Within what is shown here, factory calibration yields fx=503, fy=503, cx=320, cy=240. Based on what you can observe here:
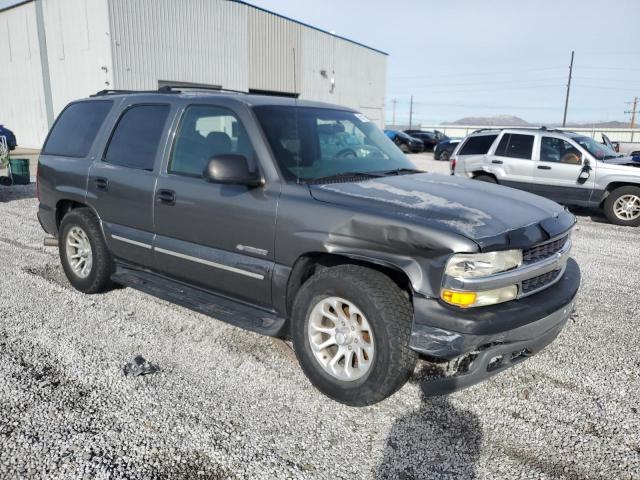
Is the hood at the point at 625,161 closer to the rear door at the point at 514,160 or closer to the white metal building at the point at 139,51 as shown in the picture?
the rear door at the point at 514,160

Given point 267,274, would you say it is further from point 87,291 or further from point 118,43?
point 118,43

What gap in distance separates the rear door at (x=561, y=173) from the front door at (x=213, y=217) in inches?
326

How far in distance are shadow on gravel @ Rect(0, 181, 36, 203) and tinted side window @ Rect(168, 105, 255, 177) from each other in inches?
333

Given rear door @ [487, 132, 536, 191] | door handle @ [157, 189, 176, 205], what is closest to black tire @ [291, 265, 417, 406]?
door handle @ [157, 189, 176, 205]

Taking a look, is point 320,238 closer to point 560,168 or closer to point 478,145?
point 560,168

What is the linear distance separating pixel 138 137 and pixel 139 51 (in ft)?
62.6

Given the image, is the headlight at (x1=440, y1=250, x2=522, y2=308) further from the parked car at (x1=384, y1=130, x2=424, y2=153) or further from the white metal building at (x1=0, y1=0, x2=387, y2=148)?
the parked car at (x1=384, y1=130, x2=424, y2=153)

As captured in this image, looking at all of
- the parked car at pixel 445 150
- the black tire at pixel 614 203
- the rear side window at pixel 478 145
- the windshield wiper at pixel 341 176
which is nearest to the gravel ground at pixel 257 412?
the windshield wiper at pixel 341 176

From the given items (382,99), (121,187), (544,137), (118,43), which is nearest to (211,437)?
(121,187)

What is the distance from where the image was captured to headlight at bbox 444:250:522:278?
8.68 feet

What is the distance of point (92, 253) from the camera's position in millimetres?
4664

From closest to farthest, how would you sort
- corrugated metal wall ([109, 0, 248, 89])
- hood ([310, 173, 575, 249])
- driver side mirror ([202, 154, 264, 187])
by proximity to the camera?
1. hood ([310, 173, 575, 249])
2. driver side mirror ([202, 154, 264, 187])
3. corrugated metal wall ([109, 0, 248, 89])

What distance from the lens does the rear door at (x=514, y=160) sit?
10.4 metres

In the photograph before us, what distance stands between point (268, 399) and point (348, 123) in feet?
7.74
